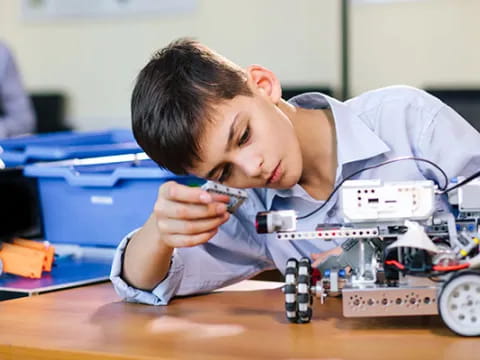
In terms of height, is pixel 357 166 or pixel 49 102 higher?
pixel 357 166

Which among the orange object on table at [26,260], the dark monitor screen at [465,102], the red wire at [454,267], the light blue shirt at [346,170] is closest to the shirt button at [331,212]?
the light blue shirt at [346,170]

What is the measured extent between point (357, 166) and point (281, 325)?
14.7 inches

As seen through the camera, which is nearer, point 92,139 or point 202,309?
point 202,309

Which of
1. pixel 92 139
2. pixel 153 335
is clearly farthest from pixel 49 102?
pixel 153 335

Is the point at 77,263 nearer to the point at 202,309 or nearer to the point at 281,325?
the point at 202,309

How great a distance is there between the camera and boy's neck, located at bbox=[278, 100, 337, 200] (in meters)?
1.40

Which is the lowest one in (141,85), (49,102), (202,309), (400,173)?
(49,102)

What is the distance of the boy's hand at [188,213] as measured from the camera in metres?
1.12

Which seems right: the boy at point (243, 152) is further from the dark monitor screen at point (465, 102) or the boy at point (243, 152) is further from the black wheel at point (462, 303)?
the dark monitor screen at point (465, 102)

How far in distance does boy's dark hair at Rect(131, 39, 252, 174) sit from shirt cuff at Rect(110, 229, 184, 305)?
159 mm

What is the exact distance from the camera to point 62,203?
72.8 inches

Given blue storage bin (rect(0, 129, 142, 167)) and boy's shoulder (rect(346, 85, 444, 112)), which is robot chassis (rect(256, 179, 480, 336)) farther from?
blue storage bin (rect(0, 129, 142, 167))

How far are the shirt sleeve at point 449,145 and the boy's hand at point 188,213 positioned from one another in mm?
386

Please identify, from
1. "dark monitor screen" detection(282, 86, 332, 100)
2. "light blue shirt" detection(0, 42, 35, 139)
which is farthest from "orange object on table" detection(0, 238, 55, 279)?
"light blue shirt" detection(0, 42, 35, 139)
